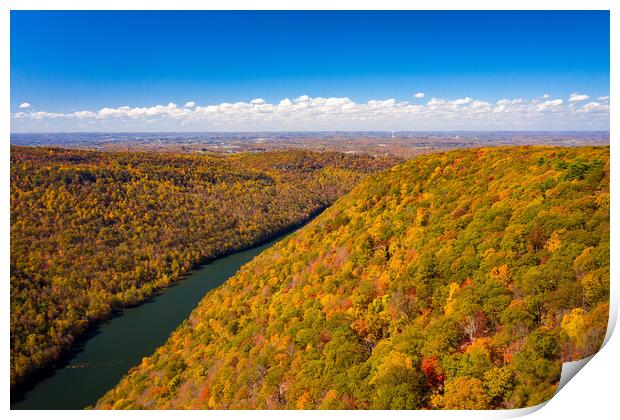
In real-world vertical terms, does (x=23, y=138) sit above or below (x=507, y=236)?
above

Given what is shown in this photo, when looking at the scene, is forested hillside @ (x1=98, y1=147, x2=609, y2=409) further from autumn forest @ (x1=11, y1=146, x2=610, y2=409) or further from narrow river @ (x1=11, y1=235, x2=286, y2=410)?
narrow river @ (x1=11, y1=235, x2=286, y2=410)

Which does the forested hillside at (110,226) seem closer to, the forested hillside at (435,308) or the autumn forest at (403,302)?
the autumn forest at (403,302)

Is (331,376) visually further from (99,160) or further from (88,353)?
(99,160)

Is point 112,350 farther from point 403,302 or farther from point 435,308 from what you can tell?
point 435,308

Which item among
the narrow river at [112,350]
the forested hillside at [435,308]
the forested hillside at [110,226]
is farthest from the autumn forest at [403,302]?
the narrow river at [112,350]

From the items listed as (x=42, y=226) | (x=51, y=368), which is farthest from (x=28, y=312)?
(x=42, y=226)

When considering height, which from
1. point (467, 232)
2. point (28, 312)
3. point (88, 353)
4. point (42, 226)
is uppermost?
point (467, 232)

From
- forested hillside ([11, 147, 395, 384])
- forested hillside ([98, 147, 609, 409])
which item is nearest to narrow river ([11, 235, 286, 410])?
forested hillside ([11, 147, 395, 384])

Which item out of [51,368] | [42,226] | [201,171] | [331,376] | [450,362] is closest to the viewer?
[450,362]
